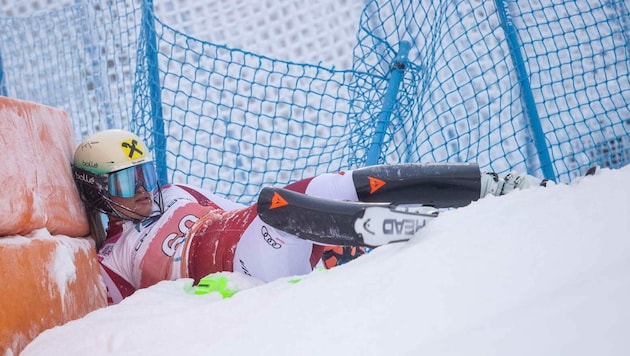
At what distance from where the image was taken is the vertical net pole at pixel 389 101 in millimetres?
2975

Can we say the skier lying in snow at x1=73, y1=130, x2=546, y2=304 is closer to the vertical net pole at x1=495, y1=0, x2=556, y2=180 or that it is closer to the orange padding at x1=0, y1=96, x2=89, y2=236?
the orange padding at x1=0, y1=96, x2=89, y2=236

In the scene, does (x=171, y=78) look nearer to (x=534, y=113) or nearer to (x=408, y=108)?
(x=408, y=108)

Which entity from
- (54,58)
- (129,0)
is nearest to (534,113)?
(129,0)

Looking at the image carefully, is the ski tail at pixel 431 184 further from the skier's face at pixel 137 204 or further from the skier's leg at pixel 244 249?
the skier's face at pixel 137 204

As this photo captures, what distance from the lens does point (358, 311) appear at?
1147mm

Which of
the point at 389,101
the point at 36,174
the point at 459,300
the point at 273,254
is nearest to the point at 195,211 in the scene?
the point at 273,254

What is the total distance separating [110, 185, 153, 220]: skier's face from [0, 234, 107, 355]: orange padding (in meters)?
0.43

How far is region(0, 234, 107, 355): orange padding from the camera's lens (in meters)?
1.52

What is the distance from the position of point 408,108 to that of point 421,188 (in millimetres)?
999

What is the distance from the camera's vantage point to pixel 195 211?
258 cm

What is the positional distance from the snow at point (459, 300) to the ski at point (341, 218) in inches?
4.0

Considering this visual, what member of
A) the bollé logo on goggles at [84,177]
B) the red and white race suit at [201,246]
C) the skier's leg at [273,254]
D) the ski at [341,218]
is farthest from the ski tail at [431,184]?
the bollé logo on goggles at [84,177]

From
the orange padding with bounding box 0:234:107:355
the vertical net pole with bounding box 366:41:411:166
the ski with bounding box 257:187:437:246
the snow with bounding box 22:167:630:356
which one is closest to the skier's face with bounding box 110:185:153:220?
the orange padding with bounding box 0:234:107:355

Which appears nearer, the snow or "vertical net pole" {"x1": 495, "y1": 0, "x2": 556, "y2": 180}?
the snow
